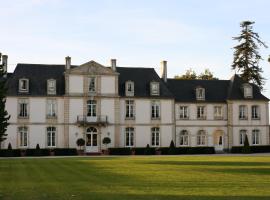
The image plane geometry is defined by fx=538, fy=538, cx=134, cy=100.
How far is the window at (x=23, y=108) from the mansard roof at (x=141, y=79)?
8795 mm

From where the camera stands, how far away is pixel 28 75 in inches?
1957

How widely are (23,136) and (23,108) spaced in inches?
99.1

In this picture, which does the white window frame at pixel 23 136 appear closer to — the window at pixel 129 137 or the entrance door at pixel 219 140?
the window at pixel 129 137

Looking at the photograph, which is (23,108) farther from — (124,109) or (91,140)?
(124,109)

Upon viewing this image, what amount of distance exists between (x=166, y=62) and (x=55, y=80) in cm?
1190

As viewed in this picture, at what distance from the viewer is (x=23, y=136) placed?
48.3m

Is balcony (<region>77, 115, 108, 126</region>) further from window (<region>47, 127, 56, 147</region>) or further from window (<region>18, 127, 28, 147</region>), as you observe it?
window (<region>18, 127, 28, 147</region>)

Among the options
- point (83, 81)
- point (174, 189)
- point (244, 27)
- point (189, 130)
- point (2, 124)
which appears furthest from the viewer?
point (244, 27)

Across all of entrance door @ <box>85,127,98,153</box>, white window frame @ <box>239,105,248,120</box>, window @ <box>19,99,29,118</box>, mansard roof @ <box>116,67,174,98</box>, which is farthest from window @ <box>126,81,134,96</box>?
white window frame @ <box>239,105,248,120</box>

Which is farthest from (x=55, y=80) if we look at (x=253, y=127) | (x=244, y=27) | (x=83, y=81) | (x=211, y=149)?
(x=244, y=27)

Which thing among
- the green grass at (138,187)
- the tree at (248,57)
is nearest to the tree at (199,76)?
the tree at (248,57)

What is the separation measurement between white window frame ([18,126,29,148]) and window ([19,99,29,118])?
1084 millimetres

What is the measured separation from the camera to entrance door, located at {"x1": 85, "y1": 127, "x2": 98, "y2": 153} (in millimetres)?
49375

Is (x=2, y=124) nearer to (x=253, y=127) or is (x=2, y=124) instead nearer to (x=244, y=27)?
(x=253, y=127)
